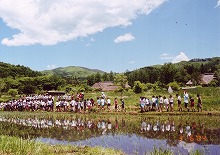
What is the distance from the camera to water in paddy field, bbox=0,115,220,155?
1672 cm

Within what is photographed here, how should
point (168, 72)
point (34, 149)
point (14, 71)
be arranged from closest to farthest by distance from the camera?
point (34, 149) → point (168, 72) → point (14, 71)

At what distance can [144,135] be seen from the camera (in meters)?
20.5

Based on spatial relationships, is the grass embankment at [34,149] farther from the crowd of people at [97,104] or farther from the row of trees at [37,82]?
→ the row of trees at [37,82]

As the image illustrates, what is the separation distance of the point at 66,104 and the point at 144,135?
21725mm

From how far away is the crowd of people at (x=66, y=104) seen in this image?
3739 centimetres

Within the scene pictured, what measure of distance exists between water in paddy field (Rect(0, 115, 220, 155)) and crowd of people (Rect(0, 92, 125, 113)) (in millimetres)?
9535

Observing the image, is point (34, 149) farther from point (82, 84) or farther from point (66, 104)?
point (82, 84)

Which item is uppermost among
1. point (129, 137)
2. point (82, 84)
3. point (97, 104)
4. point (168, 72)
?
point (168, 72)

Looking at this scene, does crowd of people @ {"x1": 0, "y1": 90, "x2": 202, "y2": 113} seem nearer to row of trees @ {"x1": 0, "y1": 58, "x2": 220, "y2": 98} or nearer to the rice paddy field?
the rice paddy field

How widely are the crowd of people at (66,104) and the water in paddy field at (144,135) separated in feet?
31.3

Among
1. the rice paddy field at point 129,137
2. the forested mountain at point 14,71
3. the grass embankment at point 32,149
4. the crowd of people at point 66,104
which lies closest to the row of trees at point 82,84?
the forested mountain at point 14,71

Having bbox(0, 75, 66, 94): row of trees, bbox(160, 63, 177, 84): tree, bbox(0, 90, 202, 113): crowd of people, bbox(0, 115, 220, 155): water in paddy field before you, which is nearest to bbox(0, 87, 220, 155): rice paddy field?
bbox(0, 115, 220, 155): water in paddy field

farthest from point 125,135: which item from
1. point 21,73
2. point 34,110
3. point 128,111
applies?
point 21,73

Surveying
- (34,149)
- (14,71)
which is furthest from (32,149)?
(14,71)
